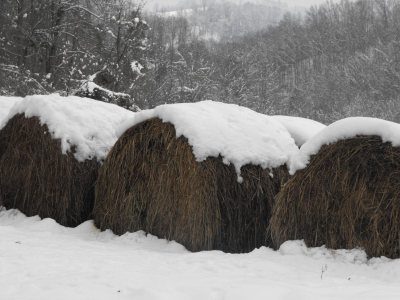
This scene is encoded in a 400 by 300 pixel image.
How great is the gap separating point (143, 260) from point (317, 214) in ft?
5.78

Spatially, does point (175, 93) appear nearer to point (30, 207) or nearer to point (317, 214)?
point (30, 207)

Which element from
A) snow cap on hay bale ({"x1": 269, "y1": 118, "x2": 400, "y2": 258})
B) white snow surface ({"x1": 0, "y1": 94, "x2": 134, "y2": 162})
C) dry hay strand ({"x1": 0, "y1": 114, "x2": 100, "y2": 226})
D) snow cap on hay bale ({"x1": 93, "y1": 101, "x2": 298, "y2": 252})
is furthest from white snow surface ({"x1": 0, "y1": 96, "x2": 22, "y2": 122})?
snow cap on hay bale ({"x1": 269, "y1": 118, "x2": 400, "y2": 258})

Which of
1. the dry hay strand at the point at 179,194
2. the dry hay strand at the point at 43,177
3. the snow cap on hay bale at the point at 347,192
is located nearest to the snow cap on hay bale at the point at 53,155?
the dry hay strand at the point at 43,177

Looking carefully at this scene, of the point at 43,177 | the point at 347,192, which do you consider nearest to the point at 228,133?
the point at 347,192

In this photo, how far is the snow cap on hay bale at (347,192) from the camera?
303 cm

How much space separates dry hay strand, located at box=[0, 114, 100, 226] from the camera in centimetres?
488

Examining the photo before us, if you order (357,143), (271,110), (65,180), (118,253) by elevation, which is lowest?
(118,253)

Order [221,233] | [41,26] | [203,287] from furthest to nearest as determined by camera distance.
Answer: [41,26]
[221,233]
[203,287]

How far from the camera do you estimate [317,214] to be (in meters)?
3.39

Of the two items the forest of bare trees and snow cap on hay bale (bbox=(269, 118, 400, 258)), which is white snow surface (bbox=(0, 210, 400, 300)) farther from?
the forest of bare trees

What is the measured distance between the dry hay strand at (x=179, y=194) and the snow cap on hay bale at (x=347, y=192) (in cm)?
52

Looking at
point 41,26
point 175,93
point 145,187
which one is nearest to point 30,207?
point 145,187

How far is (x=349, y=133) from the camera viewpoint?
10.7ft

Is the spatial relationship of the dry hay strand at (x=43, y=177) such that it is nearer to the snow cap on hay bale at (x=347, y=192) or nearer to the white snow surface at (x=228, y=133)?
the white snow surface at (x=228, y=133)
